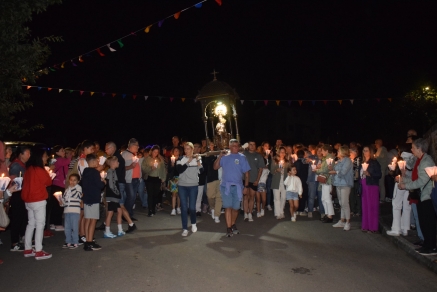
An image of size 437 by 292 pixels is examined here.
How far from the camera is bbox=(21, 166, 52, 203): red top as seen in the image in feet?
23.3

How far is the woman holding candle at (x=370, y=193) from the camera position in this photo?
930cm

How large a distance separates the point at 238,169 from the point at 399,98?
15744mm

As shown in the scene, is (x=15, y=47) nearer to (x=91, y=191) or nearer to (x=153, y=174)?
(x=91, y=191)

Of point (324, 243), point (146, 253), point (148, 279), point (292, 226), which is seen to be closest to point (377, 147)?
point (292, 226)

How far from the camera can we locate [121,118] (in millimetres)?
34250

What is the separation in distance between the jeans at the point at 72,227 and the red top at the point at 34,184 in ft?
2.67

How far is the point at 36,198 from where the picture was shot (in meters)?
7.12

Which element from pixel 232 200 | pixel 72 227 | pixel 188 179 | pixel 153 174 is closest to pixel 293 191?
pixel 232 200

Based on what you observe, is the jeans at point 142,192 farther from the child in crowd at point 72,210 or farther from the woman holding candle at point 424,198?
the woman holding candle at point 424,198

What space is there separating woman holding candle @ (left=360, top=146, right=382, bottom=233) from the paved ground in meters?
0.36

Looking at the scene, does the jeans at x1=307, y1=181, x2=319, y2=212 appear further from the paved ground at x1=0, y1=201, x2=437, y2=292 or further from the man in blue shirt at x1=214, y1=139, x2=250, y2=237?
the man in blue shirt at x1=214, y1=139, x2=250, y2=237

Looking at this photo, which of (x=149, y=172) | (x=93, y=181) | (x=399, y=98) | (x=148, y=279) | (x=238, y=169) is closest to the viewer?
(x=148, y=279)

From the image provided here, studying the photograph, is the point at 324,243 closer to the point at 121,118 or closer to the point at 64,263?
the point at 64,263

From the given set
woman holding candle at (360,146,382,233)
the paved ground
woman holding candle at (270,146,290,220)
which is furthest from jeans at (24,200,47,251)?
woman holding candle at (360,146,382,233)
